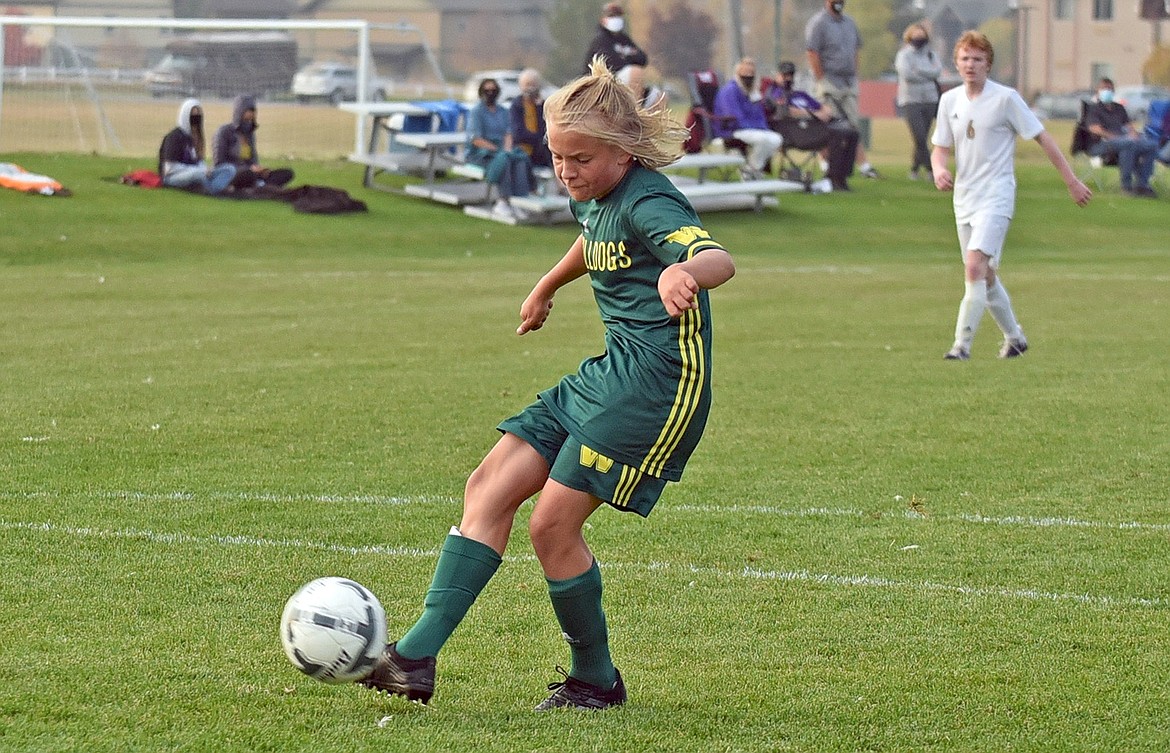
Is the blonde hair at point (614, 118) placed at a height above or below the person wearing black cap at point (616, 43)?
below

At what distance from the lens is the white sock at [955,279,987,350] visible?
34.4ft

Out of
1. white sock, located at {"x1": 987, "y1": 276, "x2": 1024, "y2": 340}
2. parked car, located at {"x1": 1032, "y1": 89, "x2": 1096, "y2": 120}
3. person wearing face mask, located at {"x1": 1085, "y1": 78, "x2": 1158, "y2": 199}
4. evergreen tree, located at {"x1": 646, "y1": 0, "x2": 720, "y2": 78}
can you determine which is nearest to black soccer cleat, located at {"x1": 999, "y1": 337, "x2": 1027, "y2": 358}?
white sock, located at {"x1": 987, "y1": 276, "x2": 1024, "y2": 340}

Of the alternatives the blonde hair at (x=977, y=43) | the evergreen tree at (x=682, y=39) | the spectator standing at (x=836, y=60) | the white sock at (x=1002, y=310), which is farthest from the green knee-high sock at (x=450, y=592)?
the evergreen tree at (x=682, y=39)

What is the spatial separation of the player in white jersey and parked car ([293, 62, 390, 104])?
14961 millimetres

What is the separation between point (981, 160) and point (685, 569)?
5.71 meters

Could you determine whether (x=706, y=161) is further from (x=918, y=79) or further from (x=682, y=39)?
(x=682, y=39)

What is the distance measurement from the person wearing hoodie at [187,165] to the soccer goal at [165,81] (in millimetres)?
2466

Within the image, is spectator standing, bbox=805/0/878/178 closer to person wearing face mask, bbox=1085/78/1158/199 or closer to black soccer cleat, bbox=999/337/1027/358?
person wearing face mask, bbox=1085/78/1158/199

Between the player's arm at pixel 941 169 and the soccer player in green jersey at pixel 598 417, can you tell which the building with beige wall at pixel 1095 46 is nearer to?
the player's arm at pixel 941 169

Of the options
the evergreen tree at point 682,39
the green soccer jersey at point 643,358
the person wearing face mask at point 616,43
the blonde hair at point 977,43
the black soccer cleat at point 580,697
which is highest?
the evergreen tree at point 682,39

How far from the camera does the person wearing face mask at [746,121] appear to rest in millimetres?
22094

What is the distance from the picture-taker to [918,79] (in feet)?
79.3

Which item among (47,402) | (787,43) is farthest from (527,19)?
→ (47,402)

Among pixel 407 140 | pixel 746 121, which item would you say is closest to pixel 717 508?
pixel 407 140
